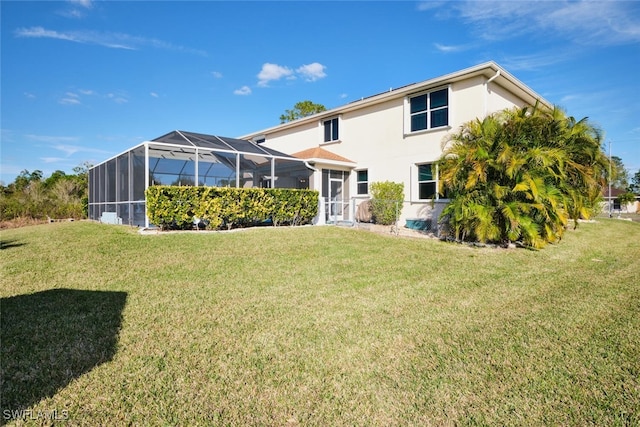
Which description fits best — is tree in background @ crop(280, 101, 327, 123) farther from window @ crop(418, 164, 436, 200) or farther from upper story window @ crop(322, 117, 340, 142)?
window @ crop(418, 164, 436, 200)

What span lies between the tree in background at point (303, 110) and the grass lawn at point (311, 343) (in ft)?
109

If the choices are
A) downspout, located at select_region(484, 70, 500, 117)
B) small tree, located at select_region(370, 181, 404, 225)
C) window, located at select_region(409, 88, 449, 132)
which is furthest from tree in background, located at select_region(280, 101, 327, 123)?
downspout, located at select_region(484, 70, 500, 117)

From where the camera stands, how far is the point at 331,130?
709 inches

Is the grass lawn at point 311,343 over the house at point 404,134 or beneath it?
beneath

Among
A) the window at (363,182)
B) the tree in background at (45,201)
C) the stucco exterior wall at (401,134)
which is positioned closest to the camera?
the stucco exterior wall at (401,134)

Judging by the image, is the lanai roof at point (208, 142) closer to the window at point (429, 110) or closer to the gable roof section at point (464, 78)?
the gable roof section at point (464, 78)

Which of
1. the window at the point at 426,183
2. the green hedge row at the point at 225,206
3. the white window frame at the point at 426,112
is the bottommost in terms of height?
the green hedge row at the point at 225,206

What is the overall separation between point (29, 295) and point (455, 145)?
10798mm

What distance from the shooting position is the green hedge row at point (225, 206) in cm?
1011

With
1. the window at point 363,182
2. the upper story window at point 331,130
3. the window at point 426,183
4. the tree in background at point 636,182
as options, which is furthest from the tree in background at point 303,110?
the tree in background at point 636,182

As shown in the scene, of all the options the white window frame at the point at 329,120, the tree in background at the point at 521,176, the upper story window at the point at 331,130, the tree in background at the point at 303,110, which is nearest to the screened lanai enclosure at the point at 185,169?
the white window frame at the point at 329,120

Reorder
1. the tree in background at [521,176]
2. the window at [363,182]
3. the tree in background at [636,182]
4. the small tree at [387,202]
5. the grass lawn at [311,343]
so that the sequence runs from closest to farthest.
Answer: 1. the grass lawn at [311,343]
2. the tree in background at [521,176]
3. the small tree at [387,202]
4. the window at [363,182]
5. the tree in background at [636,182]

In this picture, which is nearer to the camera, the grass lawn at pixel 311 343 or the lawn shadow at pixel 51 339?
the grass lawn at pixel 311 343

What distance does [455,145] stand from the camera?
10.3 m
